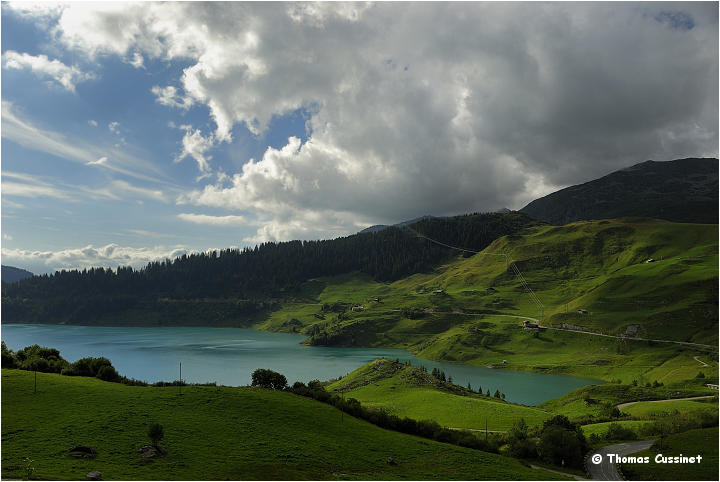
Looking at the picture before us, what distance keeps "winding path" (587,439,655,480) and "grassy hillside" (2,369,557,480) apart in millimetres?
7367

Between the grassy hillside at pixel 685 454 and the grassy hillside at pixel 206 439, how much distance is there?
1152 centimetres

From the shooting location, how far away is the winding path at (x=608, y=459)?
1763 inches

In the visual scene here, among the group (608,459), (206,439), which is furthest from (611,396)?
(206,439)

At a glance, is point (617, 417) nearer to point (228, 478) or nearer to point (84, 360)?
point (228, 478)

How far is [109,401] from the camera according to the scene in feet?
160

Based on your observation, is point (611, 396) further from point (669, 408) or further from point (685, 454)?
point (685, 454)

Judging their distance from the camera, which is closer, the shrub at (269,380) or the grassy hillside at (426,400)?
the shrub at (269,380)

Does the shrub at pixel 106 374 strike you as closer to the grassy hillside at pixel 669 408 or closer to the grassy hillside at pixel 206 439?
→ the grassy hillside at pixel 206 439

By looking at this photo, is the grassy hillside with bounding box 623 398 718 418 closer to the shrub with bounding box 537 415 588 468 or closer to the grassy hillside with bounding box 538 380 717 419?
the grassy hillside with bounding box 538 380 717 419

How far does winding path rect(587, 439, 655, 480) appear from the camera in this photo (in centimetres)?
4478

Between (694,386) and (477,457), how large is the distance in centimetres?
9179

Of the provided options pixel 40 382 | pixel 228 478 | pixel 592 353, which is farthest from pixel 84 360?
pixel 592 353

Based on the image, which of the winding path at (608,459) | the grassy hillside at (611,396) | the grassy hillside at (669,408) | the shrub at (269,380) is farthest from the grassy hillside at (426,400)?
the shrub at (269,380)

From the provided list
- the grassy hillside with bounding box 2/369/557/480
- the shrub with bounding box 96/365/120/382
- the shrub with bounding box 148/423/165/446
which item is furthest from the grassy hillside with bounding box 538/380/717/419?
the shrub with bounding box 96/365/120/382
